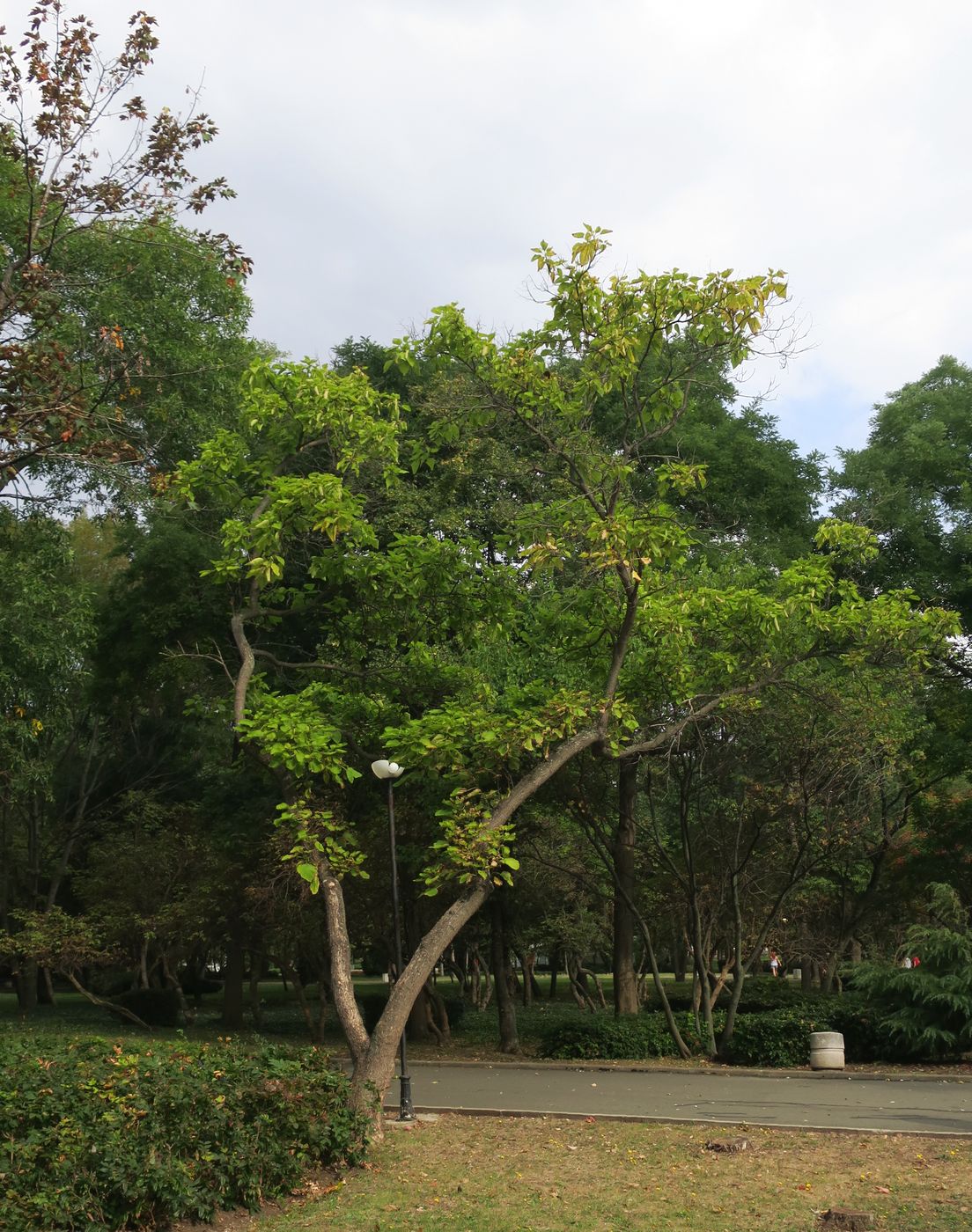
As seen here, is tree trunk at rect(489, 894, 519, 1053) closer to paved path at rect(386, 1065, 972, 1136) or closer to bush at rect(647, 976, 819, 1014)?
bush at rect(647, 976, 819, 1014)

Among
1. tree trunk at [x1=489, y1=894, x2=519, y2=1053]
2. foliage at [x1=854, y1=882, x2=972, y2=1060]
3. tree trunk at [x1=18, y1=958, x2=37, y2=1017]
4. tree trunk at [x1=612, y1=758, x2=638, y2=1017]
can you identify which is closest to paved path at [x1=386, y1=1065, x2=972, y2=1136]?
foliage at [x1=854, y1=882, x2=972, y2=1060]

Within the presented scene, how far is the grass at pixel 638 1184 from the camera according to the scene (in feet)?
24.5

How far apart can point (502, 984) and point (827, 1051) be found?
7584 millimetres

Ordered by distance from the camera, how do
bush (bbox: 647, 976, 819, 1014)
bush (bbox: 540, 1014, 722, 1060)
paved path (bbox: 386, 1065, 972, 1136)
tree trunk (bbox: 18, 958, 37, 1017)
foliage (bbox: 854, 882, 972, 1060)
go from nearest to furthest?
paved path (bbox: 386, 1065, 972, 1136) → foliage (bbox: 854, 882, 972, 1060) → bush (bbox: 540, 1014, 722, 1060) → bush (bbox: 647, 976, 819, 1014) → tree trunk (bbox: 18, 958, 37, 1017)

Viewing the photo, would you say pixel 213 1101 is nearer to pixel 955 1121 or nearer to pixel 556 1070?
pixel 955 1121

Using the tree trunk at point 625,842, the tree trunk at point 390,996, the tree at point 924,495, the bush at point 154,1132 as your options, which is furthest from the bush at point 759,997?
the bush at point 154,1132

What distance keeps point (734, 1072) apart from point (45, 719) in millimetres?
11989

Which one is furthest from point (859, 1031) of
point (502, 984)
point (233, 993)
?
point (233, 993)

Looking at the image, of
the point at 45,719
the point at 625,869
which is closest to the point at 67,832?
the point at 45,719

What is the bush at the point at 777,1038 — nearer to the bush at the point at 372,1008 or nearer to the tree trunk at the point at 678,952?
the bush at the point at 372,1008

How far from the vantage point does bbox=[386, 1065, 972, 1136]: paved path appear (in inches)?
468

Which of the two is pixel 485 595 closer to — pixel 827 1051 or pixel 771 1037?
pixel 827 1051

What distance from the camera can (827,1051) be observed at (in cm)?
1644

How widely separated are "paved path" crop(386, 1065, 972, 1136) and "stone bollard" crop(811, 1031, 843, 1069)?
1.62 ft
